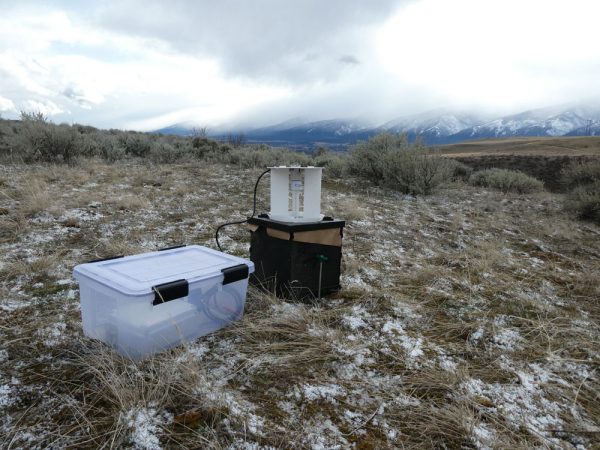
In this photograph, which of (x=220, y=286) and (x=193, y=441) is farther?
(x=220, y=286)

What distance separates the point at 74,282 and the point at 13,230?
136 centimetres

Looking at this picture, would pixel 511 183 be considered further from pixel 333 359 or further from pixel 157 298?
pixel 157 298

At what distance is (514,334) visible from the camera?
204 centimetres

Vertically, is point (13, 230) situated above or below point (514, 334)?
above

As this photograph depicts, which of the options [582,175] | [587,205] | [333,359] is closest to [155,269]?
[333,359]

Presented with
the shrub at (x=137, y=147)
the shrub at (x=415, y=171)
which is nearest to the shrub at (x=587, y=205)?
the shrub at (x=415, y=171)

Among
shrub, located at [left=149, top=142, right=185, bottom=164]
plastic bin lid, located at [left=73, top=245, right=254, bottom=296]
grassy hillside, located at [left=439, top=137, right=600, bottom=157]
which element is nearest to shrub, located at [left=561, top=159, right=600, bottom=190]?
plastic bin lid, located at [left=73, top=245, right=254, bottom=296]

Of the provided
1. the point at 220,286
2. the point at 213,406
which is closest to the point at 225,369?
the point at 213,406

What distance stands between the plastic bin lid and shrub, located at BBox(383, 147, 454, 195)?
202 inches

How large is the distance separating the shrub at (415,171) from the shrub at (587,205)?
79.9 inches

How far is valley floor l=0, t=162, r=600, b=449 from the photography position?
128cm

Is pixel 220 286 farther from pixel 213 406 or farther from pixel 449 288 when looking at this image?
pixel 449 288

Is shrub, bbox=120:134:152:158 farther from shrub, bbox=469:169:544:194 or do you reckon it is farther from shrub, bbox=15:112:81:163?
shrub, bbox=469:169:544:194

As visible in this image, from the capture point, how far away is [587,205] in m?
5.55
